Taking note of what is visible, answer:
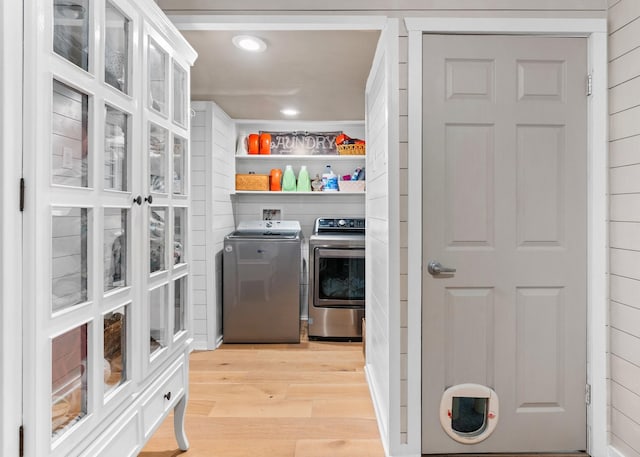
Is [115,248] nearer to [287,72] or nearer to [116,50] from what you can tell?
[116,50]

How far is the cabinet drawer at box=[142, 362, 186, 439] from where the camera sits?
1541 mm

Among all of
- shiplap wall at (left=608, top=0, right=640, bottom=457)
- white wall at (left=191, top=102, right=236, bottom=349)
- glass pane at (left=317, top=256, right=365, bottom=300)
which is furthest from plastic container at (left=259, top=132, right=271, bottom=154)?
shiplap wall at (left=608, top=0, right=640, bottom=457)

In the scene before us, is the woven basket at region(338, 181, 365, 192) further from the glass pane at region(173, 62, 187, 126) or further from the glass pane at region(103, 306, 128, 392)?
the glass pane at region(103, 306, 128, 392)

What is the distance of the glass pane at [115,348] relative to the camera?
1.26m

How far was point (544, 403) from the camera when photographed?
195 centimetres

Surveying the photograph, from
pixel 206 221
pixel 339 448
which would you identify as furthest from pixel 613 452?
pixel 206 221

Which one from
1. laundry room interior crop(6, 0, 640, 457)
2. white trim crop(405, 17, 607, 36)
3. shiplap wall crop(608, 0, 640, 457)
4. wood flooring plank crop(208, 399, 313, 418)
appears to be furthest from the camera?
wood flooring plank crop(208, 399, 313, 418)

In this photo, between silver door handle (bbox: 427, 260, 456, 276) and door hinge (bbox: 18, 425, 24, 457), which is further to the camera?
silver door handle (bbox: 427, 260, 456, 276)

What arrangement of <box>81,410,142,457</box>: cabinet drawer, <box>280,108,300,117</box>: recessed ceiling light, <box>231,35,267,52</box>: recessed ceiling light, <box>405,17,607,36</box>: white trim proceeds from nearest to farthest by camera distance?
<box>81,410,142,457</box>: cabinet drawer → <box>405,17,607,36</box>: white trim → <box>231,35,267,52</box>: recessed ceiling light → <box>280,108,300,117</box>: recessed ceiling light

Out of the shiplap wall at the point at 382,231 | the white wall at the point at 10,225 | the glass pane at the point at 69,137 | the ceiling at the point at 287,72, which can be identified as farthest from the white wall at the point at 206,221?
the white wall at the point at 10,225

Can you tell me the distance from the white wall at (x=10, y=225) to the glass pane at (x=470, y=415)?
174cm

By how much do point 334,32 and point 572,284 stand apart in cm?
173

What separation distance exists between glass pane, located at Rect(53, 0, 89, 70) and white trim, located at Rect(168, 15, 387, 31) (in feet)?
3.03

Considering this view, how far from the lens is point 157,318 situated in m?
1.62
